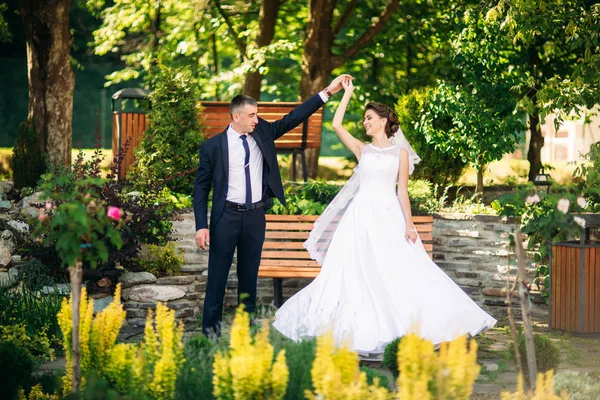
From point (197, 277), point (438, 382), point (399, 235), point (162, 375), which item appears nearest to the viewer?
point (438, 382)

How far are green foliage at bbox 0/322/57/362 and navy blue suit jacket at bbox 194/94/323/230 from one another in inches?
55.2

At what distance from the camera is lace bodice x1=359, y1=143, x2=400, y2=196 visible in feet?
22.9

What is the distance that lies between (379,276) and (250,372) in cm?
322

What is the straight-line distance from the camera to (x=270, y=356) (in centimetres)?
369

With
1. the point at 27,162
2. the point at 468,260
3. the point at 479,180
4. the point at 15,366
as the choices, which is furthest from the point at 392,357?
the point at 27,162

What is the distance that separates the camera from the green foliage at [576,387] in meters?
4.40

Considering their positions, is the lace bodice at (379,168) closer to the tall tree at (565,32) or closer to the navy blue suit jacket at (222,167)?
the navy blue suit jacket at (222,167)

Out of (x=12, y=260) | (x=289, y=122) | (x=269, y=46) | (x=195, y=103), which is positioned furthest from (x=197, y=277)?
(x=269, y=46)

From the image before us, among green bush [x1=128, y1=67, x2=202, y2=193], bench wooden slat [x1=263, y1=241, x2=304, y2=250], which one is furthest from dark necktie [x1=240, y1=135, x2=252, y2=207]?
green bush [x1=128, y1=67, x2=202, y2=193]

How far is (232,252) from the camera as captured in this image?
6.42 meters

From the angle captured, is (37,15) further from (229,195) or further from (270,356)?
(270,356)

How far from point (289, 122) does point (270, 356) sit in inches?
120

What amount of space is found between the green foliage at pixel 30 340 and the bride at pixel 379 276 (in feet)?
5.78

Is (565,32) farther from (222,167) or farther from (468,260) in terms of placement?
(222,167)
